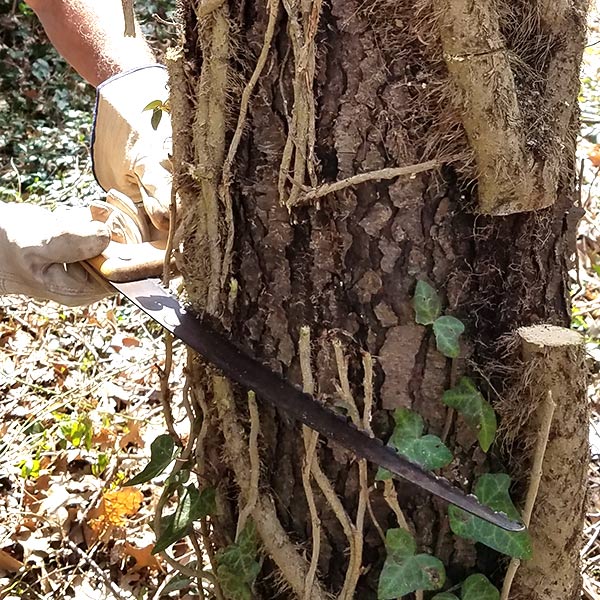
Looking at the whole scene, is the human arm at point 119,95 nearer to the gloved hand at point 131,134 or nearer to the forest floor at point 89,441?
the gloved hand at point 131,134

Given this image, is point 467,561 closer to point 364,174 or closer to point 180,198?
point 364,174

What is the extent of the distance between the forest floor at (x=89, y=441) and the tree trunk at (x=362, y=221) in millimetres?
247

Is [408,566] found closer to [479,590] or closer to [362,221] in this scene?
[479,590]

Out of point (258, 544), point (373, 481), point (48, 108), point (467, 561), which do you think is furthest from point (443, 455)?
point (48, 108)

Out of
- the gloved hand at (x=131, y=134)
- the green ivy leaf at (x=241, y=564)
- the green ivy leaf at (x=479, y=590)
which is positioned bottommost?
the green ivy leaf at (x=479, y=590)

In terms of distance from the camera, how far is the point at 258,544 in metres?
1.14

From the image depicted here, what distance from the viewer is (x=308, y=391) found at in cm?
104

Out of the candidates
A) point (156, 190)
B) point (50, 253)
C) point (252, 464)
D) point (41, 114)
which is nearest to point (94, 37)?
point (156, 190)

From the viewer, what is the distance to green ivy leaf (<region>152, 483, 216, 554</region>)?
116 centimetres

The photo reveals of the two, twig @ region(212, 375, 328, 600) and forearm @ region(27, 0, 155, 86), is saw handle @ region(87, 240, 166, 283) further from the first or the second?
forearm @ region(27, 0, 155, 86)

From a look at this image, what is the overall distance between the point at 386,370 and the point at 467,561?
1.14 feet

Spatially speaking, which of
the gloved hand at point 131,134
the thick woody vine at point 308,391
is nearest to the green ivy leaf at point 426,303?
the thick woody vine at point 308,391

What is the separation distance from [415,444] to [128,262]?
57 centimetres

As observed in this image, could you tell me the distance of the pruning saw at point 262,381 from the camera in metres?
0.99
